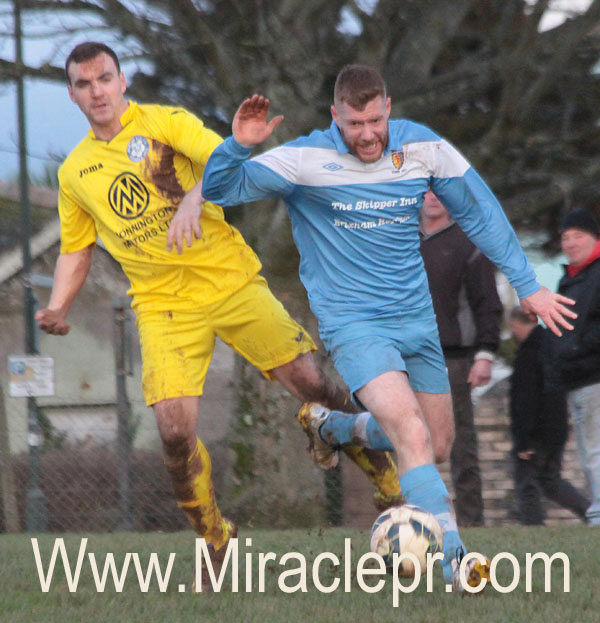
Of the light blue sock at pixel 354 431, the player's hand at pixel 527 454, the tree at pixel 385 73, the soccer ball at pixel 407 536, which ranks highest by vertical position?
the tree at pixel 385 73

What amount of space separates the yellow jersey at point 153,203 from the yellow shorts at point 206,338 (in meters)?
0.07

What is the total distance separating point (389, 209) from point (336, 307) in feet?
1.68

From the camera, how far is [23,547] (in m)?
7.38

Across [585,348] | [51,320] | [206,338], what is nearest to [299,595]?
[206,338]

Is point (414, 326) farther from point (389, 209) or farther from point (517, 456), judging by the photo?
point (517, 456)

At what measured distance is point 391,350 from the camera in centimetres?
502

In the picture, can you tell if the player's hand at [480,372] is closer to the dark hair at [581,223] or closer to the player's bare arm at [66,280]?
the dark hair at [581,223]

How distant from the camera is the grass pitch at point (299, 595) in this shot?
14.6 feet

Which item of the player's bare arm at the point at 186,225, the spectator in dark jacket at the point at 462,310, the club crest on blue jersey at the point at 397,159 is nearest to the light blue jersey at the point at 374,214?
the club crest on blue jersey at the point at 397,159

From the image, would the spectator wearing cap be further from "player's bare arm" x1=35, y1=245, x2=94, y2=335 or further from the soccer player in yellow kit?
"player's bare arm" x1=35, y1=245, x2=94, y2=335

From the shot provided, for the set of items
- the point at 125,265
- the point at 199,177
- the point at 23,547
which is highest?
the point at 199,177

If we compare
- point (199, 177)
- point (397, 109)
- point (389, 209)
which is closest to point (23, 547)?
point (199, 177)

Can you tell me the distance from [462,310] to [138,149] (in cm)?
310

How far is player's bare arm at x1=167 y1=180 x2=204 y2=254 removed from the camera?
4965mm
